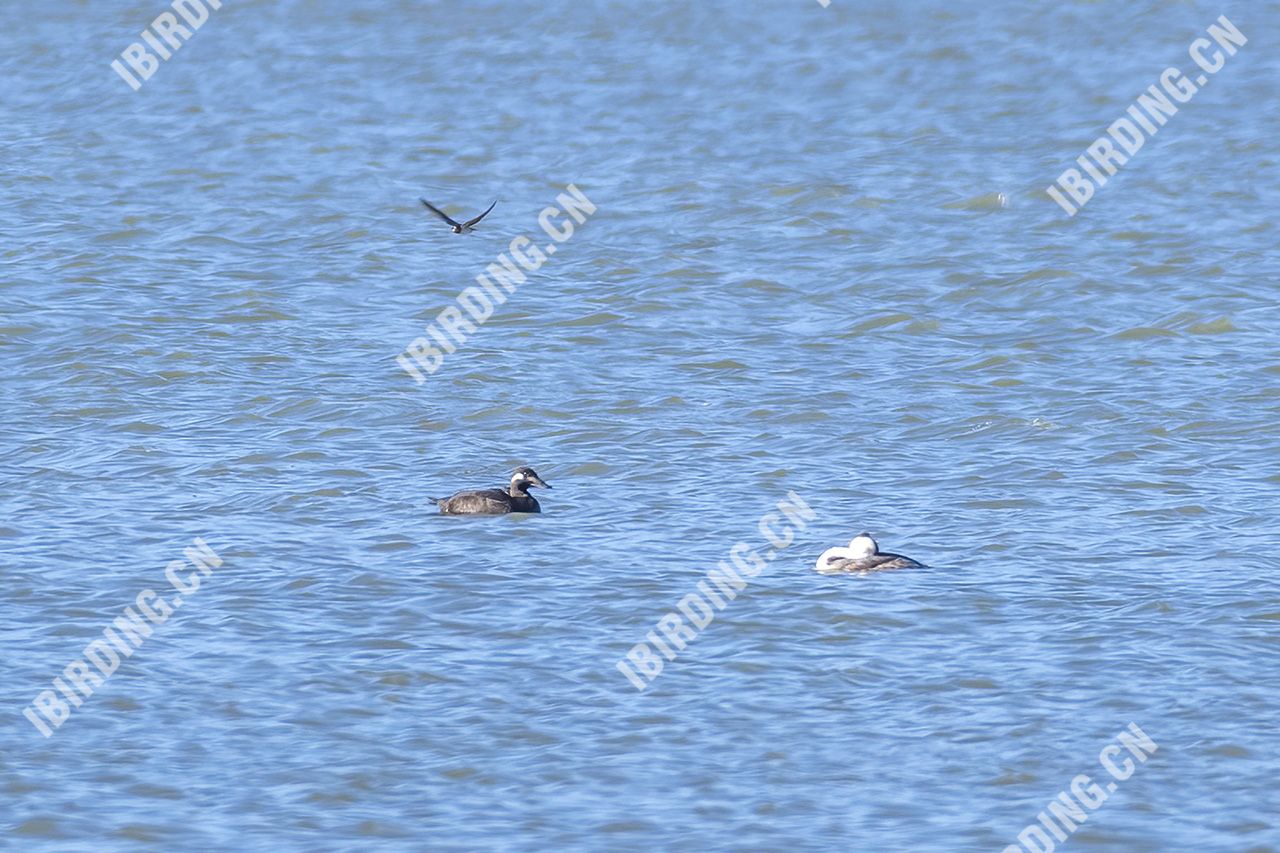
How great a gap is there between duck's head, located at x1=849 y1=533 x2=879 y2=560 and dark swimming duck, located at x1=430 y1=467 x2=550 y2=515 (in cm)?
300

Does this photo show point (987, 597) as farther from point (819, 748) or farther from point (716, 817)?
point (716, 817)

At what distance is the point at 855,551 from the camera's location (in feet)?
50.3

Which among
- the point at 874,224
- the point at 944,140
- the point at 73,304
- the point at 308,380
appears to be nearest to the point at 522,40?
the point at 944,140

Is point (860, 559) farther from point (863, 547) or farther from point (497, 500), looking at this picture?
point (497, 500)

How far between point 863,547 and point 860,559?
3.6 inches

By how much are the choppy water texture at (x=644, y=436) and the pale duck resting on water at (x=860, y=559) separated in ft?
0.67

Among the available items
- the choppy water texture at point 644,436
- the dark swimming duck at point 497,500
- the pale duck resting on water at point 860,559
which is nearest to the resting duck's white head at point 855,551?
the pale duck resting on water at point 860,559

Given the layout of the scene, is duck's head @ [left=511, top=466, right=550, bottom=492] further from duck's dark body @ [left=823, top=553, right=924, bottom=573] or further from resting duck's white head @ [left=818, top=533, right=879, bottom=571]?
duck's dark body @ [left=823, top=553, right=924, bottom=573]

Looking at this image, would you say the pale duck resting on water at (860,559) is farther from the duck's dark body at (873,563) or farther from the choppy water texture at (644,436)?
the choppy water texture at (644,436)

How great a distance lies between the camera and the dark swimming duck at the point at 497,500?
16.8 meters

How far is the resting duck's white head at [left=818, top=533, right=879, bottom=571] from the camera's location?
1529cm

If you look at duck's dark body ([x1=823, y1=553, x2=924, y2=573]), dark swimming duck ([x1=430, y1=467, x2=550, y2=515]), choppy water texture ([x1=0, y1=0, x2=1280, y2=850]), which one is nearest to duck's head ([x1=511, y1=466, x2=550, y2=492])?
dark swimming duck ([x1=430, y1=467, x2=550, y2=515])

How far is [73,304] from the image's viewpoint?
77.0 ft

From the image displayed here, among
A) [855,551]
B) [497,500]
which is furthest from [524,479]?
[855,551]
